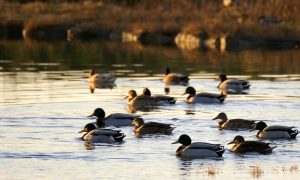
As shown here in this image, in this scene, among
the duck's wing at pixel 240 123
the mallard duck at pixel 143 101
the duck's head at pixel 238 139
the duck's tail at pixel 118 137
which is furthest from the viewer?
the mallard duck at pixel 143 101

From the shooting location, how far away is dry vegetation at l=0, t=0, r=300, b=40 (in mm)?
59247

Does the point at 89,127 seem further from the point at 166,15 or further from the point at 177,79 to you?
the point at 166,15

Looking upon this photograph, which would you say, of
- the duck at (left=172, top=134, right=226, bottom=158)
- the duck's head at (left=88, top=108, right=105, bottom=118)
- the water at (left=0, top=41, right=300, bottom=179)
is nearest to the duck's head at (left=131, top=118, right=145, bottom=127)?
the water at (left=0, top=41, right=300, bottom=179)

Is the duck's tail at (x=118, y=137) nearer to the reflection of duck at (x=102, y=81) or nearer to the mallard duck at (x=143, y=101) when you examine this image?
the mallard duck at (x=143, y=101)

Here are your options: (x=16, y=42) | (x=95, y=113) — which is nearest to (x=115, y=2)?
(x=16, y=42)

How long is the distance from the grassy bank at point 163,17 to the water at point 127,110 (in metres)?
5.15

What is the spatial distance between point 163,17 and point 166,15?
0.91 metres

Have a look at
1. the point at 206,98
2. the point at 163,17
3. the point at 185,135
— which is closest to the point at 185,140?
the point at 185,135

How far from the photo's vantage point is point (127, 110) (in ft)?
104

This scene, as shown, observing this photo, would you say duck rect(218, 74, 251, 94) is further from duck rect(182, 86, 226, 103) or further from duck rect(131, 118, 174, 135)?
duck rect(131, 118, 174, 135)

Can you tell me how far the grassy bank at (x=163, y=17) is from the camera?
59.2 metres

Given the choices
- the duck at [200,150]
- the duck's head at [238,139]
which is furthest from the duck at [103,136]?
the duck's head at [238,139]

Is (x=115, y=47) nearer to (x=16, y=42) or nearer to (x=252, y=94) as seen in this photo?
(x=16, y=42)

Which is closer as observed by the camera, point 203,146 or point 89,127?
point 203,146
